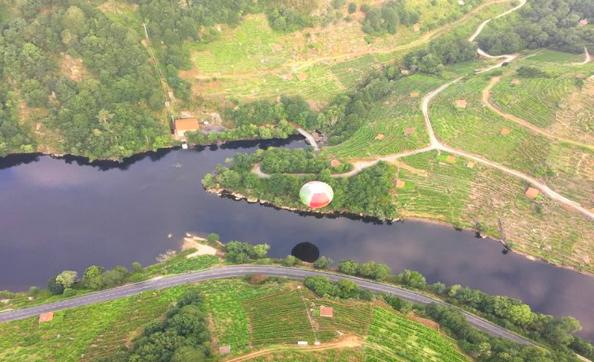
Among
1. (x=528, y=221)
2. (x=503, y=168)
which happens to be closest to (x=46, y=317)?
(x=528, y=221)

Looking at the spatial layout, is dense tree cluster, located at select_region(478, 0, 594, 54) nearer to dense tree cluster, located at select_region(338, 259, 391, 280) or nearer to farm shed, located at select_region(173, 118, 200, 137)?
dense tree cluster, located at select_region(338, 259, 391, 280)

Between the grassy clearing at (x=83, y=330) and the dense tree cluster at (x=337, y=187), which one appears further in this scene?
the dense tree cluster at (x=337, y=187)

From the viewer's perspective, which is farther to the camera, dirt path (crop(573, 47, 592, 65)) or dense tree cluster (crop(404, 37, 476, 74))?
dense tree cluster (crop(404, 37, 476, 74))

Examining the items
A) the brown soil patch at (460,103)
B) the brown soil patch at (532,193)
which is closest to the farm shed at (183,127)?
the brown soil patch at (460,103)

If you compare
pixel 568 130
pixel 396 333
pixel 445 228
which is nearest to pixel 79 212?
pixel 396 333

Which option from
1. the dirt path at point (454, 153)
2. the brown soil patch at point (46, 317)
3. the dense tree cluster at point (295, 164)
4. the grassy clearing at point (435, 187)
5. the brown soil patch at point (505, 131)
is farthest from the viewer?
the brown soil patch at point (505, 131)

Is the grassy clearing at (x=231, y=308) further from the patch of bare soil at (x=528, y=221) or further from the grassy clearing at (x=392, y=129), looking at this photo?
the patch of bare soil at (x=528, y=221)

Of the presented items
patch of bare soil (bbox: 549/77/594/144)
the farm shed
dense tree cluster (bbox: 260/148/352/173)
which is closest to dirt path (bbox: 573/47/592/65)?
patch of bare soil (bbox: 549/77/594/144)
